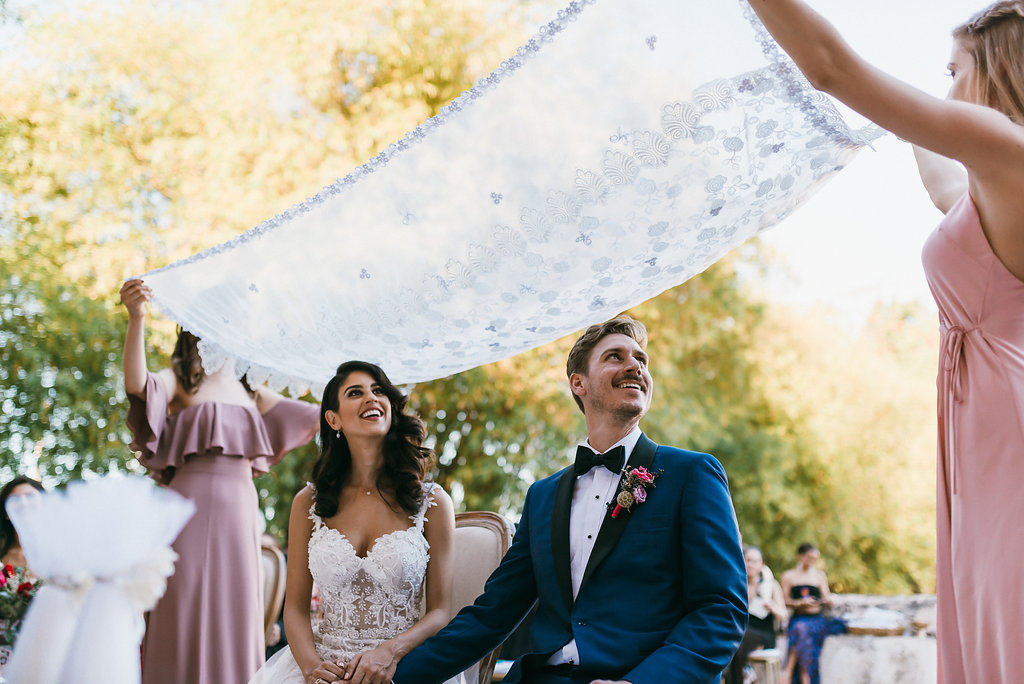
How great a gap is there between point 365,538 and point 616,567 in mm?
1052

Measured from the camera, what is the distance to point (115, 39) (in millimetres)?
9016

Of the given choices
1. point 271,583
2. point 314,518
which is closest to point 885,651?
point 271,583

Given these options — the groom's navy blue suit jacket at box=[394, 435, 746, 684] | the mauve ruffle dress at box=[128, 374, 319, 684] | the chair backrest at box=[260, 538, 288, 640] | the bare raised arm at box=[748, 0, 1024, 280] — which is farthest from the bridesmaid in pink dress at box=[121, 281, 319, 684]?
the bare raised arm at box=[748, 0, 1024, 280]

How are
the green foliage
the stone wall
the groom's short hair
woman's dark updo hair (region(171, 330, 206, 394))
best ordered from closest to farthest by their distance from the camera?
the groom's short hair < woman's dark updo hair (region(171, 330, 206, 394)) < the stone wall < the green foliage

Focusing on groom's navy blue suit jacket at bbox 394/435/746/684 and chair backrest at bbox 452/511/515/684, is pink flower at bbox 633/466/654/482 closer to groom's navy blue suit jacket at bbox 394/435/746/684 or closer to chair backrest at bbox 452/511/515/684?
groom's navy blue suit jacket at bbox 394/435/746/684

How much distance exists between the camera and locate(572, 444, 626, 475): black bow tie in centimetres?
245

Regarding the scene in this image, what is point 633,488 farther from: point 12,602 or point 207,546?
point 12,602

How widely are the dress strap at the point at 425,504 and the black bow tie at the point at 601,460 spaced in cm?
70

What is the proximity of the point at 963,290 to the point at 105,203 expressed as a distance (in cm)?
845

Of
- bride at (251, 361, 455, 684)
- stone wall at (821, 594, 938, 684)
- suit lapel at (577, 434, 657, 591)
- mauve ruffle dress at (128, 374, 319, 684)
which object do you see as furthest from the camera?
stone wall at (821, 594, 938, 684)

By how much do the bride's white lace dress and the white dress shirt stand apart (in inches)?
27.5

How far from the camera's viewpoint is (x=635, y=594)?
7.32 ft

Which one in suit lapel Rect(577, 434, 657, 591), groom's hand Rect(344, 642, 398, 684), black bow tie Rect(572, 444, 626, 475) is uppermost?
black bow tie Rect(572, 444, 626, 475)

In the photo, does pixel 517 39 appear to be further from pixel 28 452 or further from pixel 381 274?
pixel 381 274
